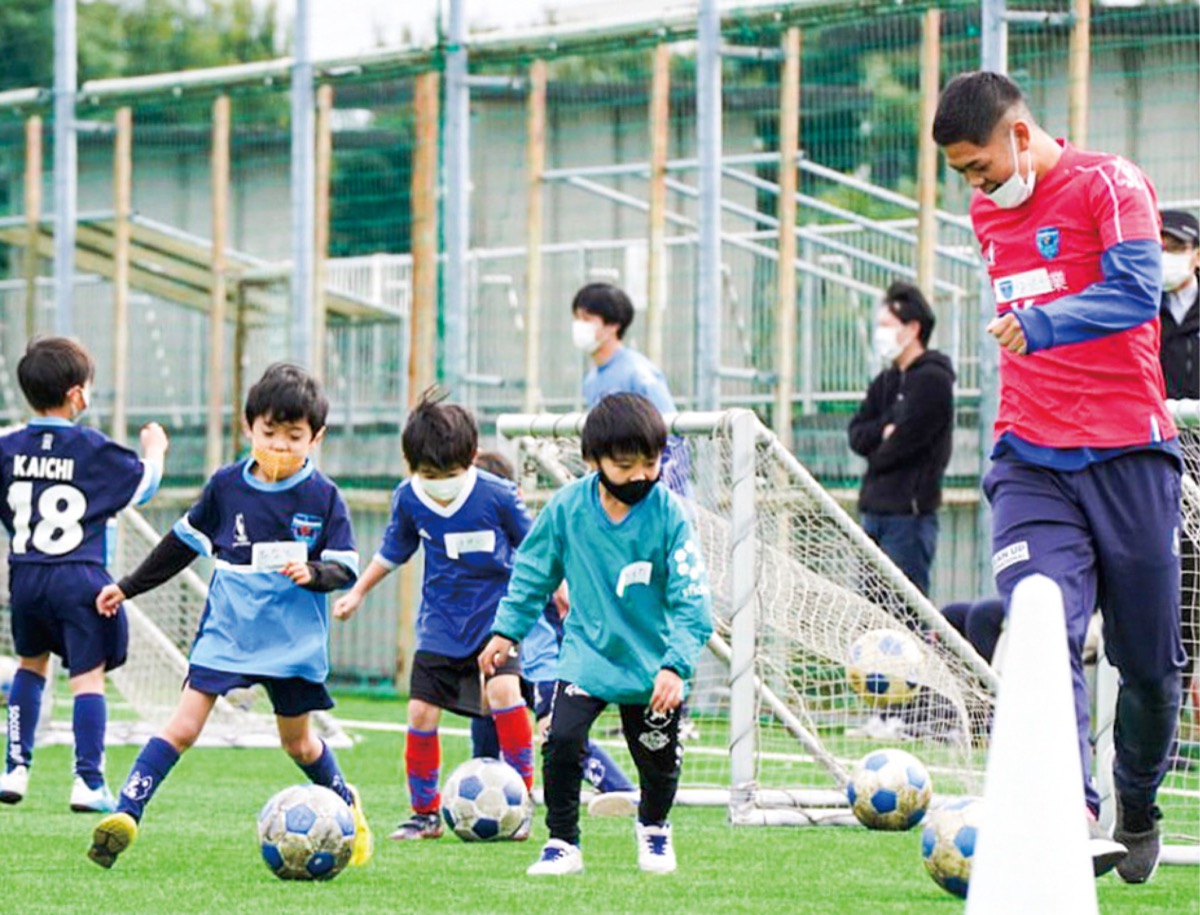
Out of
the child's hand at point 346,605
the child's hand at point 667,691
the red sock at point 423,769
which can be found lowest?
the red sock at point 423,769

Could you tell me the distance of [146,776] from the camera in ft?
24.7

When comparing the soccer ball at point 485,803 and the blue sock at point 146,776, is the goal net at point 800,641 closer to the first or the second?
the soccer ball at point 485,803

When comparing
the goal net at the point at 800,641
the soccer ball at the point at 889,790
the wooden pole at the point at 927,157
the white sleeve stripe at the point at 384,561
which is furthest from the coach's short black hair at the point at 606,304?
the soccer ball at the point at 889,790

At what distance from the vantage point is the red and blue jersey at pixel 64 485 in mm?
9156

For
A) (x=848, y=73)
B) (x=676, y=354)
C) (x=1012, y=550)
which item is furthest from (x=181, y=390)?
(x=1012, y=550)

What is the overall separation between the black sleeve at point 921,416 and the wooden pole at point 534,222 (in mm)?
3074

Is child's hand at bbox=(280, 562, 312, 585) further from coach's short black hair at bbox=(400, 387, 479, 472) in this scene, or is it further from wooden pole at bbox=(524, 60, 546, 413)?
wooden pole at bbox=(524, 60, 546, 413)

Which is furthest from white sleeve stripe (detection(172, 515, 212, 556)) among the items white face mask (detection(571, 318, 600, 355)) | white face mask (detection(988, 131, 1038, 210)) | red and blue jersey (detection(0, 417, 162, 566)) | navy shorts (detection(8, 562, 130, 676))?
white face mask (detection(571, 318, 600, 355))

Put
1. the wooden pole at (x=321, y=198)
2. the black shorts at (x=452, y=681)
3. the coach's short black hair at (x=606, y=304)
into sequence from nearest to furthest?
the black shorts at (x=452, y=681) → the coach's short black hair at (x=606, y=304) → the wooden pole at (x=321, y=198)

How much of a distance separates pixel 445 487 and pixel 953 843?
276 cm

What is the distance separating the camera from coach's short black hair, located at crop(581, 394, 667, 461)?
23.5 feet

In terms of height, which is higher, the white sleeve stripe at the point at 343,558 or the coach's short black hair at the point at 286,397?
the coach's short black hair at the point at 286,397

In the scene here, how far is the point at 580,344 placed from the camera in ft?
38.2

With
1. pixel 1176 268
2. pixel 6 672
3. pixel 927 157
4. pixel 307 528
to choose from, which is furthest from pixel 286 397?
pixel 927 157
